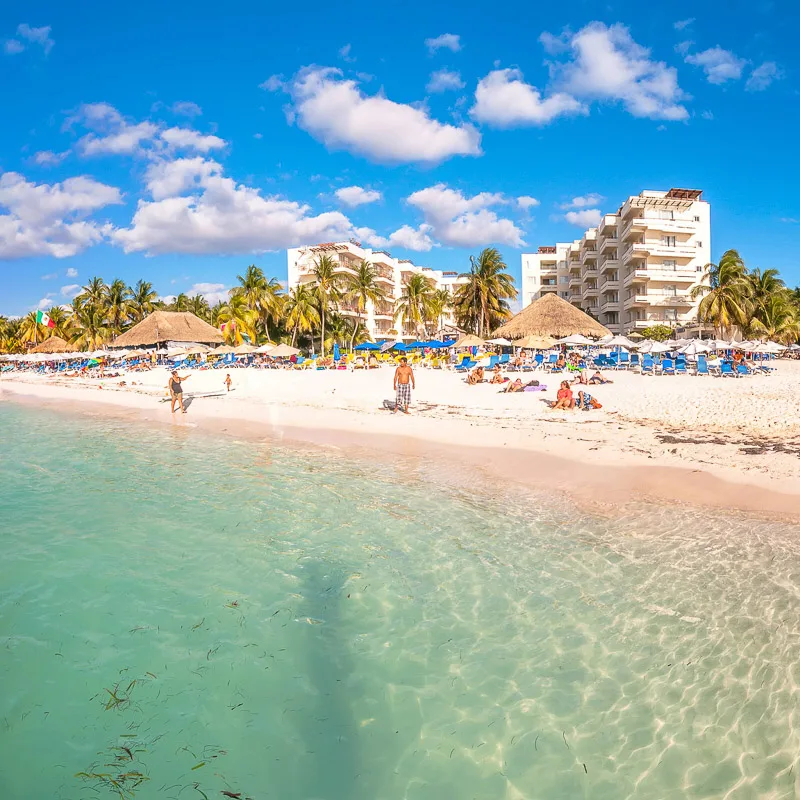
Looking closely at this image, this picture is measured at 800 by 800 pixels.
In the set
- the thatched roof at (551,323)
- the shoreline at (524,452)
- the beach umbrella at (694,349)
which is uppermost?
the thatched roof at (551,323)

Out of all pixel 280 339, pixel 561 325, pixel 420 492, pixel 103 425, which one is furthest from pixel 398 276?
pixel 420 492

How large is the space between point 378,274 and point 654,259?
27.8 meters

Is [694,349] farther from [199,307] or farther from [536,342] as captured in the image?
[199,307]

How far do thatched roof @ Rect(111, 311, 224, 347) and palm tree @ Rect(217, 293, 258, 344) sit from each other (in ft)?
8.19

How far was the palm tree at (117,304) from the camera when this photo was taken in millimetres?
55500

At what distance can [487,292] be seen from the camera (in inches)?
1737

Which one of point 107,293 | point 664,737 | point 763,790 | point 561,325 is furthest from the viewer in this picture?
point 107,293

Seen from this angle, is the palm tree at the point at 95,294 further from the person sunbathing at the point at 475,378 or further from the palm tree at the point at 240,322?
the person sunbathing at the point at 475,378

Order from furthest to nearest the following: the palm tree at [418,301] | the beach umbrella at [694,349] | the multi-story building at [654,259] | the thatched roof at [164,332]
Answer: the palm tree at [418,301] → the multi-story building at [654,259] → the thatched roof at [164,332] → the beach umbrella at [694,349]

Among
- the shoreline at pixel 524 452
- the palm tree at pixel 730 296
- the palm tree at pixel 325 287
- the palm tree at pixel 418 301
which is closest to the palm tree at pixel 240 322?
the palm tree at pixel 325 287

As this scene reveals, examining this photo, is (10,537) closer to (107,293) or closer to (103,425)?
(103,425)

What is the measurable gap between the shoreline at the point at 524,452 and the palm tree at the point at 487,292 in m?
28.9

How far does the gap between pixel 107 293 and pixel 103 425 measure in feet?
157

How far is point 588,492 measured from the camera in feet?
24.6
